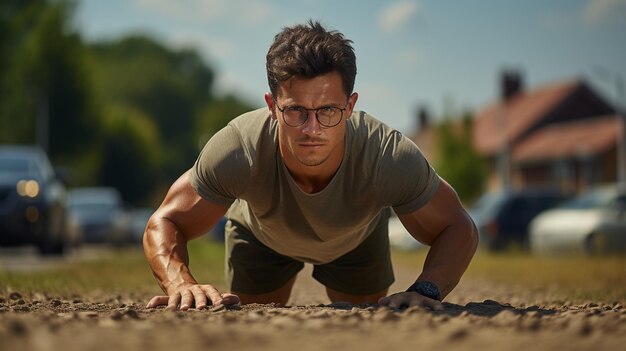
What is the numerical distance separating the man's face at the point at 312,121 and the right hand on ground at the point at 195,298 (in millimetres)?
858

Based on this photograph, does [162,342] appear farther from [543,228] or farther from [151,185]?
[151,185]

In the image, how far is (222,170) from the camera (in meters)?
5.51

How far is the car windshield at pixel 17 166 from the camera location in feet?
49.9

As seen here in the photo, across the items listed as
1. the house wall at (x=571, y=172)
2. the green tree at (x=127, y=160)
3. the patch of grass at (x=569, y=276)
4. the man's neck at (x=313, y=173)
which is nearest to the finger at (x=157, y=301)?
the man's neck at (x=313, y=173)

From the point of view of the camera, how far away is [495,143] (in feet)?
206

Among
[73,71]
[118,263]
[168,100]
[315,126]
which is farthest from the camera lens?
[168,100]

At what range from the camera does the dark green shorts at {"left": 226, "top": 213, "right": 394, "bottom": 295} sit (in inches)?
273

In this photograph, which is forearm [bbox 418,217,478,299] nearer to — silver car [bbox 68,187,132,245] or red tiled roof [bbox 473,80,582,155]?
silver car [bbox 68,187,132,245]

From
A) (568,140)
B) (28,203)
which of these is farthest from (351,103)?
(568,140)

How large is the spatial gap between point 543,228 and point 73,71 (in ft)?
122

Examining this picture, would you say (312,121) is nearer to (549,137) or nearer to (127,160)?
(549,137)

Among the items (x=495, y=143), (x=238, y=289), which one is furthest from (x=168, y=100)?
(x=238, y=289)

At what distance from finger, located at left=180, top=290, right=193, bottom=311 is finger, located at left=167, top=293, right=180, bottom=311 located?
0.10ft

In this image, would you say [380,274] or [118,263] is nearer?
[380,274]
